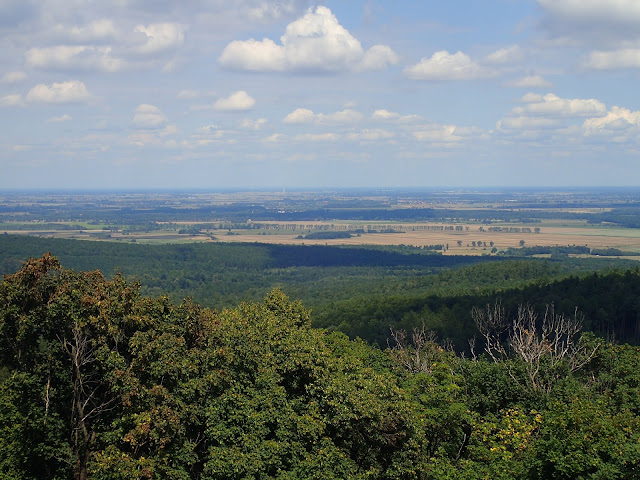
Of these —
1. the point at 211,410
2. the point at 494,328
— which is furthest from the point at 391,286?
the point at 211,410

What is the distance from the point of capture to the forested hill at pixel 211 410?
85.6ft

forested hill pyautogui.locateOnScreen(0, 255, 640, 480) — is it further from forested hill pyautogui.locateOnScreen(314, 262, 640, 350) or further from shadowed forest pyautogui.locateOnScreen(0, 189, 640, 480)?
forested hill pyautogui.locateOnScreen(314, 262, 640, 350)

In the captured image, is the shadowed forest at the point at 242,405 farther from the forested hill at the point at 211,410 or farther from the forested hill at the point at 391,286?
the forested hill at the point at 391,286

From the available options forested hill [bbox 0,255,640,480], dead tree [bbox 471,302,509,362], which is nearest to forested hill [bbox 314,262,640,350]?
dead tree [bbox 471,302,509,362]

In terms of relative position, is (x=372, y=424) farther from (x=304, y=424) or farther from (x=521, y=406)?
(x=521, y=406)

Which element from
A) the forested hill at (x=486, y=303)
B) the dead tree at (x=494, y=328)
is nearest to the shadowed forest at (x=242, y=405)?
the dead tree at (x=494, y=328)

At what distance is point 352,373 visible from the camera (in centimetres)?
3284

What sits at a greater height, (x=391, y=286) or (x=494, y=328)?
(x=494, y=328)

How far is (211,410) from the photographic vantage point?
28.2m

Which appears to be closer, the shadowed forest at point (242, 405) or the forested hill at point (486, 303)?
the shadowed forest at point (242, 405)

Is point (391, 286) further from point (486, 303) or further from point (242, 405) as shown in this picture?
point (242, 405)

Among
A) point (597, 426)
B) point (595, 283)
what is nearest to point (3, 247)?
point (595, 283)

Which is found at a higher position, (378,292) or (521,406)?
(521,406)

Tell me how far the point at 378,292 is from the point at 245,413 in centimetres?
10394
